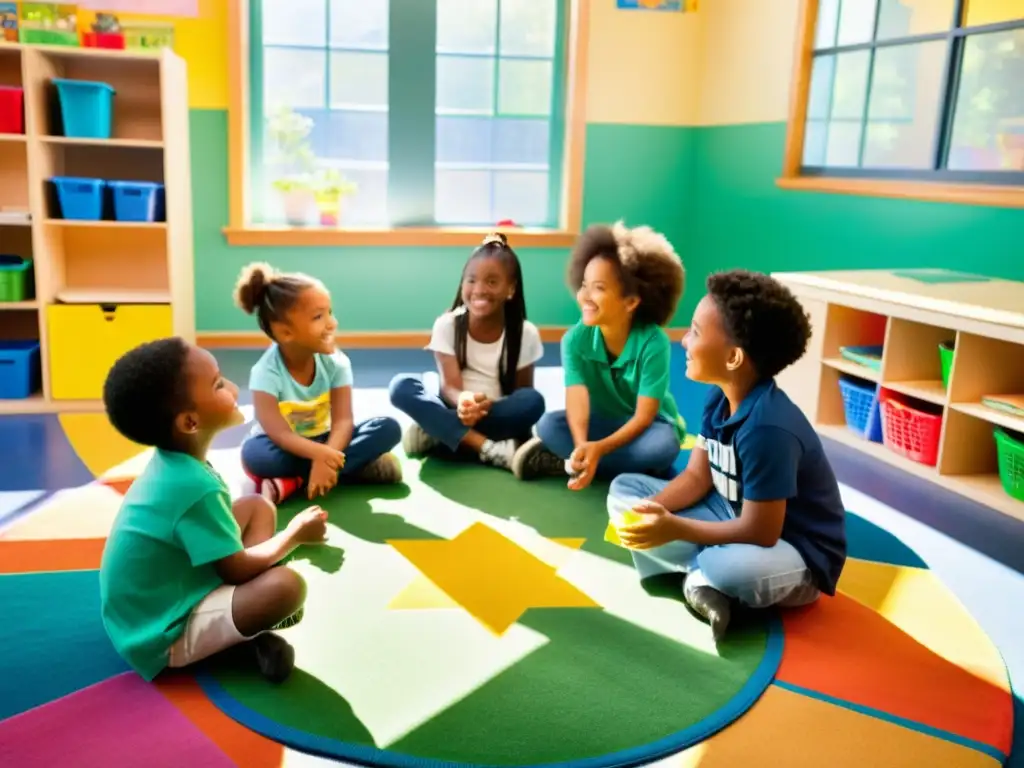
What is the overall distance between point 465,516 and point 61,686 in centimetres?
106

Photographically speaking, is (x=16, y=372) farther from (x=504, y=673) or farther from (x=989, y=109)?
(x=989, y=109)

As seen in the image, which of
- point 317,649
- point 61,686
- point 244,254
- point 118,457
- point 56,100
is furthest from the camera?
point 244,254

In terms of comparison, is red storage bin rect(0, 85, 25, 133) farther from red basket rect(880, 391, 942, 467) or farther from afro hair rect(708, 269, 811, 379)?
red basket rect(880, 391, 942, 467)

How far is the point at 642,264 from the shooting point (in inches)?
102

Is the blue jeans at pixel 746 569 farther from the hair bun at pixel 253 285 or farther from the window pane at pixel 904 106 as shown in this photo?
the window pane at pixel 904 106

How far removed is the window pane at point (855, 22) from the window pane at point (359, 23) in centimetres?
199

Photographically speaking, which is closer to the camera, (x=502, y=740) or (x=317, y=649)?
Answer: (x=502, y=740)

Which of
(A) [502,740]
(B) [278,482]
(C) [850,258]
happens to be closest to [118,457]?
(B) [278,482]

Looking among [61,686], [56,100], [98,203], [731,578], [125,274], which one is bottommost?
[61,686]

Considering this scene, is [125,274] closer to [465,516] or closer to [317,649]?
[465,516]

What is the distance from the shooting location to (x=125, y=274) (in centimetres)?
366

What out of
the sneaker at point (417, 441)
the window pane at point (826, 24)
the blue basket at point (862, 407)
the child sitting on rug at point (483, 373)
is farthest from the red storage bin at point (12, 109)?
the window pane at point (826, 24)

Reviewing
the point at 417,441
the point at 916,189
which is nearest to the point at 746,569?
the point at 417,441

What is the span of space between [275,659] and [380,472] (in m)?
1.05
